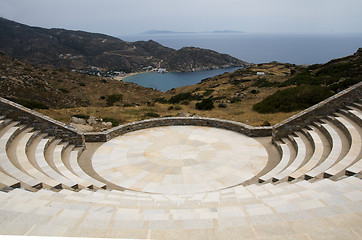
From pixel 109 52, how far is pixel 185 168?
497ft

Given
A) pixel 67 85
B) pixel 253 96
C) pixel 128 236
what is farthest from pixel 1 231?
pixel 67 85

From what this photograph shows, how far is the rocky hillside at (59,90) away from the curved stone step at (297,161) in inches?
1016

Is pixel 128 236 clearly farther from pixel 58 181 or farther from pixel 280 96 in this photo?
pixel 280 96

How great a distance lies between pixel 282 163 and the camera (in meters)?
10.2

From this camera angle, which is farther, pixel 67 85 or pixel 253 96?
pixel 67 85

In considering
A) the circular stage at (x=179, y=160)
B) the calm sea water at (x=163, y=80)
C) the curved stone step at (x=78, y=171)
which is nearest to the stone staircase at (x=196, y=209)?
the curved stone step at (x=78, y=171)

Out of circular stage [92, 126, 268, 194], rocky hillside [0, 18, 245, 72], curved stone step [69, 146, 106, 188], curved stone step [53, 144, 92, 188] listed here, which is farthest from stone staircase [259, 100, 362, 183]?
rocky hillside [0, 18, 245, 72]

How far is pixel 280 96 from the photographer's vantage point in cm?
2433

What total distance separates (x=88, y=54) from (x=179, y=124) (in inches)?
5707

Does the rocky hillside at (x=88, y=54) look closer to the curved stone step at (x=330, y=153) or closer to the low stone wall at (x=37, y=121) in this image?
the low stone wall at (x=37, y=121)

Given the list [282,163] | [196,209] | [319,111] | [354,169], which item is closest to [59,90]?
[319,111]

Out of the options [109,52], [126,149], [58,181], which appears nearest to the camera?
[58,181]

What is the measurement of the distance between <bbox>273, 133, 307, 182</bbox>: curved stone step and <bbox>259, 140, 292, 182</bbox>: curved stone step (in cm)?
39

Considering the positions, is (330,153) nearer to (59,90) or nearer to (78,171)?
(78,171)
